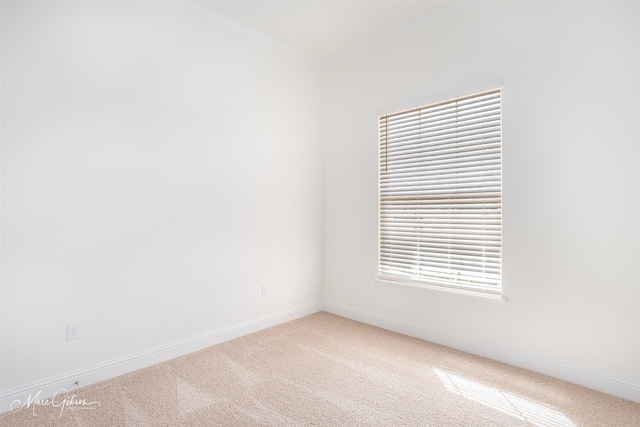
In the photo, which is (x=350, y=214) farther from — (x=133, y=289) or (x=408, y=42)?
(x=133, y=289)

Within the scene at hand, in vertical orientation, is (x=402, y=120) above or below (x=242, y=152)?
above

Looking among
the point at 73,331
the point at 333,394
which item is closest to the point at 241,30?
the point at 73,331

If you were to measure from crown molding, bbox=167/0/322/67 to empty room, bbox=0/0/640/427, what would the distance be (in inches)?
0.7

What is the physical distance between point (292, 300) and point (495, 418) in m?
2.17

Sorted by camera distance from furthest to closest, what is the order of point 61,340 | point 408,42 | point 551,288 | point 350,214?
point 350,214 < point 408,42 < point 551,288 < point 61,340

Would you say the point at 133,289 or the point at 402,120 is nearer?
the point at 133,289

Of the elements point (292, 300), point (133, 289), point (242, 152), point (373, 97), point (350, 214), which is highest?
point (373, 97)

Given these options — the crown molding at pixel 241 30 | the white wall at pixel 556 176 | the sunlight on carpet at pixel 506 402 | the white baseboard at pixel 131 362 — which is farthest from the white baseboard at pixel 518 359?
the crown molding at pixel 241 30

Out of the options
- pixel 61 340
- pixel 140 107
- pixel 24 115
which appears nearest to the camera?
pixel 24 115

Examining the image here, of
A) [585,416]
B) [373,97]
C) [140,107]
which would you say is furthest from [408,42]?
[585,416]

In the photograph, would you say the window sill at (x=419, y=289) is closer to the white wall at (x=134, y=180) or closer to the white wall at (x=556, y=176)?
the white wall at (x=556, y=176)

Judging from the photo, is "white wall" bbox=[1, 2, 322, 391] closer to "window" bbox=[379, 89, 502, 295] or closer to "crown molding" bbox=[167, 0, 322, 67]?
"crown molding" bbox=[167, 0, 322, 67]

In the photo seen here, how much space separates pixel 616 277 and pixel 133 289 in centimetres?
330

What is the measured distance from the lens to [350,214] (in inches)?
144
